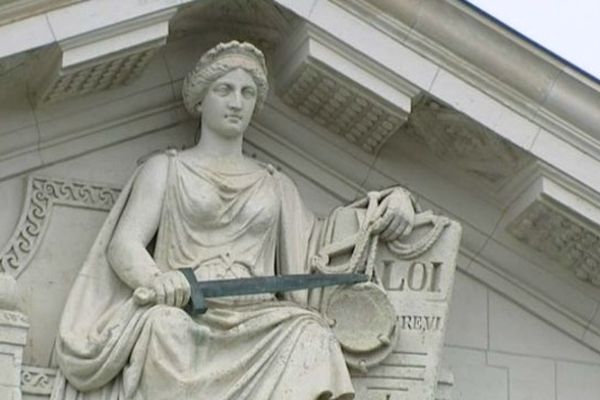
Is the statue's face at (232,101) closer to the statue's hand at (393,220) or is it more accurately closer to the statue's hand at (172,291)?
the statue's hand at (393,220)

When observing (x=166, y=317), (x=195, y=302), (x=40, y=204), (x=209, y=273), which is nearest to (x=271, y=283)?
(x=209, y=273)

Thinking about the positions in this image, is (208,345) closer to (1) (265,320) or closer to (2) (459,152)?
(1) (265,320)

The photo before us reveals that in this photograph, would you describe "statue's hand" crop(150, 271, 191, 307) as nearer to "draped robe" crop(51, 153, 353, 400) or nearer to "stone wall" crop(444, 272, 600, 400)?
"draped robe" crop(51, 153, 353, 400)

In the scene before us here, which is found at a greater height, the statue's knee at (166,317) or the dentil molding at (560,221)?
the dentil molding at (560,221)

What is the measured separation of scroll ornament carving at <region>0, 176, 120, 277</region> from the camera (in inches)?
655

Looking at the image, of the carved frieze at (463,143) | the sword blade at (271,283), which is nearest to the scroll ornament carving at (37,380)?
the sword blade at (271,283)

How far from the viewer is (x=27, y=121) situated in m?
16.8

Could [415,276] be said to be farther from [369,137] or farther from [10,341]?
[10,341]

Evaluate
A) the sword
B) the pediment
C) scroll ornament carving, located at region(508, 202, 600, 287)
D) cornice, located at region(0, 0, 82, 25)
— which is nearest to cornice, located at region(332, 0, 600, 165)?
the pediment

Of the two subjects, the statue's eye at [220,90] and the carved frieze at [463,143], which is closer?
the statue's eye at [220,90]

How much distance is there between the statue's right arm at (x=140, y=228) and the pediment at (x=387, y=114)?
376 millimetres

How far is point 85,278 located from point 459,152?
179 centimetres

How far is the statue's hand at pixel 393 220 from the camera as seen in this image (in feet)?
54.7

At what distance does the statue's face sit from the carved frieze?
0.75 meters
